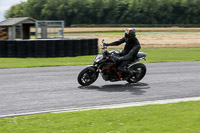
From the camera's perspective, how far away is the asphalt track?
7.14 metres

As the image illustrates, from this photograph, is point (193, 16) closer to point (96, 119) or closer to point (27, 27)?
point (27, 27)

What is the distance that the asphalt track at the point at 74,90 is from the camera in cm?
714

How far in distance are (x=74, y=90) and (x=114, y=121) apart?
3.27 metres

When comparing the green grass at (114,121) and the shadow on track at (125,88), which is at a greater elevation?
the shadow on track at (125,88)

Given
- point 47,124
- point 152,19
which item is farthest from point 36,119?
point 152,19

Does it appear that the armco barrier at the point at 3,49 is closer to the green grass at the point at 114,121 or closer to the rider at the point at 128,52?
the rider at the point at 128,52

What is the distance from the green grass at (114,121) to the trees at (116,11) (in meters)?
73.0

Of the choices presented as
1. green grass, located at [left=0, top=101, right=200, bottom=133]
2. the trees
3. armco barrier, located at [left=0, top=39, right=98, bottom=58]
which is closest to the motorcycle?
green grass, located at [left=0, top=101, right=200, bottom=133]

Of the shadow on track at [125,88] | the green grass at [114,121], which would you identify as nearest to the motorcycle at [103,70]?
the shadow on track at [125,88]

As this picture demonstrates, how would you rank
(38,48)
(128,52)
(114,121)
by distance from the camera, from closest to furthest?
(114,121), (128,52), (38,48)

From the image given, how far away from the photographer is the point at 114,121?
18.3 ft

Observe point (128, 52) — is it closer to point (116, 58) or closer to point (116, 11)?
point (116, 58)

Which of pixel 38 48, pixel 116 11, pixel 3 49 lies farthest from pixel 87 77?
pixel 116 11

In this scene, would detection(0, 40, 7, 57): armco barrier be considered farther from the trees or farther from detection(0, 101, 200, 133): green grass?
the trees
